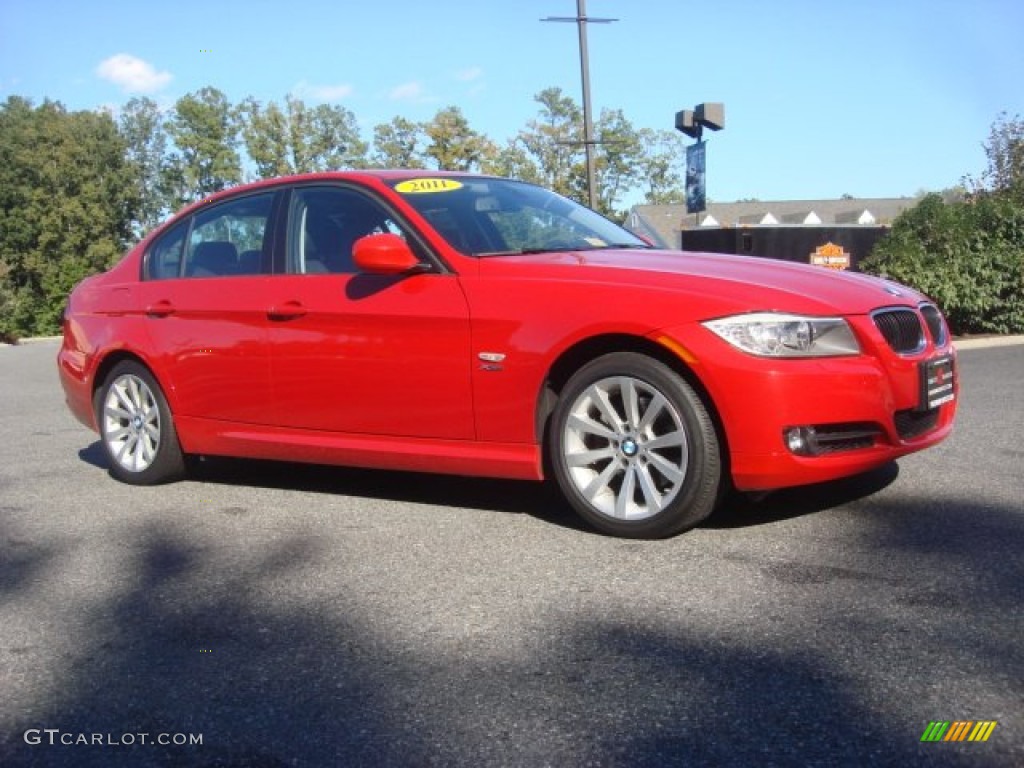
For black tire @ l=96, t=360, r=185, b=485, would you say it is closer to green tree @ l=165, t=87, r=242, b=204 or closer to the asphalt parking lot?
the asphalt parking lot

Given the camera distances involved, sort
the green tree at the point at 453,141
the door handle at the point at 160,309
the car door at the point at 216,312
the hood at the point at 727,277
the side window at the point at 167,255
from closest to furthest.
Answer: the hood at the point at 727,277, the car door at the point at 216,312, the door handle at the point at 160,309, the side window at the point at 167,255, the green tree at the point at 453,141

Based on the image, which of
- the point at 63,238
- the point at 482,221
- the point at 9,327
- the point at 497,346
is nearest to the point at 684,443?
the point at 497,346

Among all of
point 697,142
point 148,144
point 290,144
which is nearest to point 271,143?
point 290,144

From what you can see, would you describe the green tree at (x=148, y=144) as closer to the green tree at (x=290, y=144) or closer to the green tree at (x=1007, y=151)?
the green tree at (x=290, y=144)

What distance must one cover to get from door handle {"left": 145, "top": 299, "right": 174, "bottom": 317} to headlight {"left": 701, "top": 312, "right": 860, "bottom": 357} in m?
3.19

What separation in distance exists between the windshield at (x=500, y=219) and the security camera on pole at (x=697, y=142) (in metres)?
8.15

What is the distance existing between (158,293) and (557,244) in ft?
7.71

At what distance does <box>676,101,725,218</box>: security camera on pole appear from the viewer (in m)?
13.4

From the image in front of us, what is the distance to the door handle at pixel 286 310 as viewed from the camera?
5.21 m

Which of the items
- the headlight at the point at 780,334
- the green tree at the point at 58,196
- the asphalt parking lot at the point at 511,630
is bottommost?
the asphalt parking lot at the point at 511,630

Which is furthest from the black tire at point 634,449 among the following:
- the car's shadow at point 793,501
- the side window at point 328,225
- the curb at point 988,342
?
the curb at point 988,342

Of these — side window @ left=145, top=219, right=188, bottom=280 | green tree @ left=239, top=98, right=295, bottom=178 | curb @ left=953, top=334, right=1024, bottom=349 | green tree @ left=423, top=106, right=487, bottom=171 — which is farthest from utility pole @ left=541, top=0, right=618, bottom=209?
Answer: green tree @ left=239, top=98, right=295, bottom=178

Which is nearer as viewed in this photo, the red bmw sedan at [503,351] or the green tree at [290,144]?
the red bmw sedan at [503,351]

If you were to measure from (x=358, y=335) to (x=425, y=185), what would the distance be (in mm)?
927
